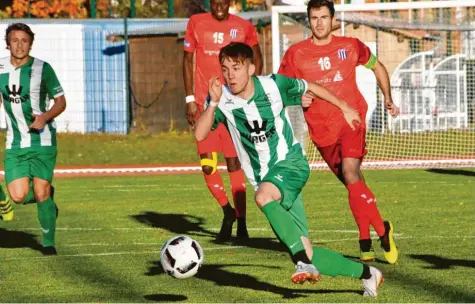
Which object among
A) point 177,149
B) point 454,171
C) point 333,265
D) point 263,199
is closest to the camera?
point 333,265

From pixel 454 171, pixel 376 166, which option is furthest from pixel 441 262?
pixel 376 166

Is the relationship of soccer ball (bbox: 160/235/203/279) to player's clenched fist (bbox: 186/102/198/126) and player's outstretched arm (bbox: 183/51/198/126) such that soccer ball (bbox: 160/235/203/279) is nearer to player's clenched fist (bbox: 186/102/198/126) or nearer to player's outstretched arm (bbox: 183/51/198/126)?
player's outstretched arm (bbox: 183/51/198/126)

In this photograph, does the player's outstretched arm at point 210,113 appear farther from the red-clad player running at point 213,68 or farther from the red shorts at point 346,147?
the red-clad player running at point 213,68

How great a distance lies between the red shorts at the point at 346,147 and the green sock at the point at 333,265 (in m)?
2.17

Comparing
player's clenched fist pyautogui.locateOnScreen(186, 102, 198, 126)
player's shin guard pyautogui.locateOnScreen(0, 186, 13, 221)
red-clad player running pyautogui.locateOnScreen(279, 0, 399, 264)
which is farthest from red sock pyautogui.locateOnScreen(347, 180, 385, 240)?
player's shin guard pyautogui.locateOnScreen(0, 186, 13, 221)

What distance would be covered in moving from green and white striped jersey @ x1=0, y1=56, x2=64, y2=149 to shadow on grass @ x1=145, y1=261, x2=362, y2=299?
1.67 meters

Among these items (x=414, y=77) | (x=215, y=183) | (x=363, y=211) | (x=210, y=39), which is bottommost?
(x=363, y=211)

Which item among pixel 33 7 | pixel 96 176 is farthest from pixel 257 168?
pixel 33 7

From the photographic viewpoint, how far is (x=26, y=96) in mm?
10141

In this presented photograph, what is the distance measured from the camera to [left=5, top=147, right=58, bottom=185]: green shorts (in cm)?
1016

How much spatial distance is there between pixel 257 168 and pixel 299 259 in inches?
34.3

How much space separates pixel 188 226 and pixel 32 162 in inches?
97.4

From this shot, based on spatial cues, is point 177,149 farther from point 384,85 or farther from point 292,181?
point 292,181

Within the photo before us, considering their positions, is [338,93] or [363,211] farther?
[338,93]
